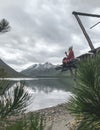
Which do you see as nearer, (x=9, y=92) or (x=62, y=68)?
(x=9, y=92)

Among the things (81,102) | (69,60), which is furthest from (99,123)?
(69,60)

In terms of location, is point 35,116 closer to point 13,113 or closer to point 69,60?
point 13,113

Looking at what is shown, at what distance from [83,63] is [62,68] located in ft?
10.3

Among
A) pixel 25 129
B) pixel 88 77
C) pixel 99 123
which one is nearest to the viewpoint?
pixel 25 129

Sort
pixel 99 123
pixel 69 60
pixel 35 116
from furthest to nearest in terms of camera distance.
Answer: pixel 69 60
pixel 99 123
pixel 35 116

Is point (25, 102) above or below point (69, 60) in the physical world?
below

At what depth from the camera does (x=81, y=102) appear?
7.04m

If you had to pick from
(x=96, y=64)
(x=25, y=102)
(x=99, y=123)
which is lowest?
(x=99, y=123)

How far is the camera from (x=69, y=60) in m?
10.5

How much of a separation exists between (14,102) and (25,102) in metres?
0.13

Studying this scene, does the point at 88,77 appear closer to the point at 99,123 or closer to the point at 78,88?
the point at 78,88

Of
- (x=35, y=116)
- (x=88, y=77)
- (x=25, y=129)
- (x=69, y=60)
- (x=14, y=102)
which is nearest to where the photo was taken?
(x=25, y=129)

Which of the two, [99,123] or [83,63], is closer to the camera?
[99,123]

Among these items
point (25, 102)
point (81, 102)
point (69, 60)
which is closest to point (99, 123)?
point (81, 102)
